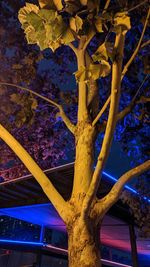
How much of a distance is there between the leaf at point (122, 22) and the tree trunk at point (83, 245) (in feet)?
5.04

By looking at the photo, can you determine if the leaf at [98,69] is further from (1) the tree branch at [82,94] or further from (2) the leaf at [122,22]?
(1) the tree branch at [82,94]

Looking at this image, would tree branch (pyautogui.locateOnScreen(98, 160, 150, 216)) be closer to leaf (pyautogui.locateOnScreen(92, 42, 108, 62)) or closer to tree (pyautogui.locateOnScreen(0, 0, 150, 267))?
tree (pyautogui.locateOnScreen(0, 0, 150, 267))

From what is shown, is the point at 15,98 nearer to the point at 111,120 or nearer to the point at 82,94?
the point at 82,94

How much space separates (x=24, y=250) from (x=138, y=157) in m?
3.81

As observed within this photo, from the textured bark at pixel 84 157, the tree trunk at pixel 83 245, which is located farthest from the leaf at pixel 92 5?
the tree trunk at pixel 83 245

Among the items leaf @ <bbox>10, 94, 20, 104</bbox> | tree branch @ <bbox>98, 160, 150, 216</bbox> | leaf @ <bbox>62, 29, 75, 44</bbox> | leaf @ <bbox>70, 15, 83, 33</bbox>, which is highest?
leaf @ <bbox>10, 94, 20, 104</bbox>

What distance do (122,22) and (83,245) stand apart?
1.73m

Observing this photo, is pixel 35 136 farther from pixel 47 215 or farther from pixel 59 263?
pixel 59 263

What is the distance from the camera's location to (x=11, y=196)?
22.2 feet

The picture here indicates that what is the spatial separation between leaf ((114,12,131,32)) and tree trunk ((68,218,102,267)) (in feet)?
5.04

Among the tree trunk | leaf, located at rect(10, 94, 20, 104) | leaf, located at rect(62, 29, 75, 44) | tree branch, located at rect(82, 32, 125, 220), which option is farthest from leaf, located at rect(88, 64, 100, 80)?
leaf, located at rect(10, 94, 20, 104)

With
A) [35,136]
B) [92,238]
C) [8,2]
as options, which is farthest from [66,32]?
[35,136]

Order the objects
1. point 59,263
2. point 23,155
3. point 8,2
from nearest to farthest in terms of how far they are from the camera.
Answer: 1. point 23,155
2. point 8,2
3. point 59,263

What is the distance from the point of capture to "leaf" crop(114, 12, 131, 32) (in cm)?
210
